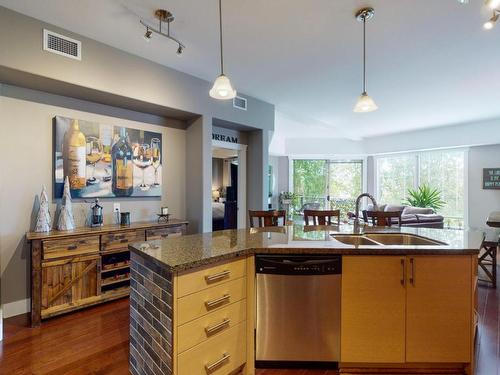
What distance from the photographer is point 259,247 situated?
1782 mm

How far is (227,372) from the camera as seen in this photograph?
5.45 ft

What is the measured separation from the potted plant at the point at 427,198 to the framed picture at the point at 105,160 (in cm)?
658

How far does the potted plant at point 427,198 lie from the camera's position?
6.95 meters

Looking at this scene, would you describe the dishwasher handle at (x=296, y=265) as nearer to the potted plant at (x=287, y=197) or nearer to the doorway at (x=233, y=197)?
the doorway at (x=233, y=197)

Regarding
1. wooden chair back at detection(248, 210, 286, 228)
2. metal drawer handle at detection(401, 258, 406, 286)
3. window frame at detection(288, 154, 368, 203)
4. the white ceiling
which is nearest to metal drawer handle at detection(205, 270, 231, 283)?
metal drawer handle at detection(401, 258, 406, 286)

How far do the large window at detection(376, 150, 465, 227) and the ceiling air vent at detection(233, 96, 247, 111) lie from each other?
5590 millimetres

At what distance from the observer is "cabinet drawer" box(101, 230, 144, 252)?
282cm

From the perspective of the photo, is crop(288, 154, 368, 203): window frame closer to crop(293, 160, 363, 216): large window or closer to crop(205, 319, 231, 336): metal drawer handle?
crop(293, 160, 363, 216): large window

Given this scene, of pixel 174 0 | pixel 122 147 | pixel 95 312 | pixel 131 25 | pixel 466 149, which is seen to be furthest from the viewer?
pixel 466 149

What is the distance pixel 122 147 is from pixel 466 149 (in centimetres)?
744

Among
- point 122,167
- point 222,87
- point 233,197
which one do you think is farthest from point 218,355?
point 233,197

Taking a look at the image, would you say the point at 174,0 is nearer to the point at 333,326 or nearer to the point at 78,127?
the point at 78,127

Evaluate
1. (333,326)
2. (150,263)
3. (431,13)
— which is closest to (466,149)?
(431,13)

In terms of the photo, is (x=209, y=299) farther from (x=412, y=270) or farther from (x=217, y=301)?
(x=412, y=270)
